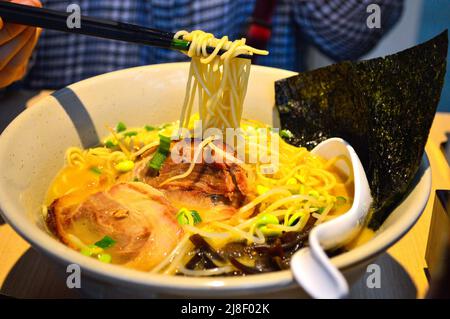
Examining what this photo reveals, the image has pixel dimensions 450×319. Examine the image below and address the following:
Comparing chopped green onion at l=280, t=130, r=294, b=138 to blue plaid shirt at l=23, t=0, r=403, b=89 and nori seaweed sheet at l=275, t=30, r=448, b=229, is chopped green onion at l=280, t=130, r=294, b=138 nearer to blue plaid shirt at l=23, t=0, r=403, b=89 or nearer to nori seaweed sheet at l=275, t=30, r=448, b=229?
nori seaweed sheet at l=275, t=30, r=448, b=229

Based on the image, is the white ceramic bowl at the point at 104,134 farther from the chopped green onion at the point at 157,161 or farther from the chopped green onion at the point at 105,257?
the chopped green onion at the point at 157,161

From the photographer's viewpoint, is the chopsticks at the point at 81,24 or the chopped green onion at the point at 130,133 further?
the chopped green onion at the point at 130,133

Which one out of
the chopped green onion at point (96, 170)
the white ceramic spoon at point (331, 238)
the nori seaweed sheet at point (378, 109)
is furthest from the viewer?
the chopped green onion at point (96, 170)

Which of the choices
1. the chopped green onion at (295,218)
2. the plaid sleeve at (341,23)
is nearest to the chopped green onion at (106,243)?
the chopped green onion at (295,218)

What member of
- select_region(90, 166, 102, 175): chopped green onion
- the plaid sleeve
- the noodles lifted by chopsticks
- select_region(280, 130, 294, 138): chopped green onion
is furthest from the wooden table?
the plaid sleeve

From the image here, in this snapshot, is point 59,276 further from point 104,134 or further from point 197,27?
point 197,27

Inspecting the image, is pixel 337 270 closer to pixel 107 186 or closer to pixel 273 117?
pixel 107 186

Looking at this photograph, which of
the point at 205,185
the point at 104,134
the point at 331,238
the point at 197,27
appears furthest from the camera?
the point at 197,27

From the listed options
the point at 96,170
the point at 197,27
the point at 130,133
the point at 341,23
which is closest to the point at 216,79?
the point at 130,133
